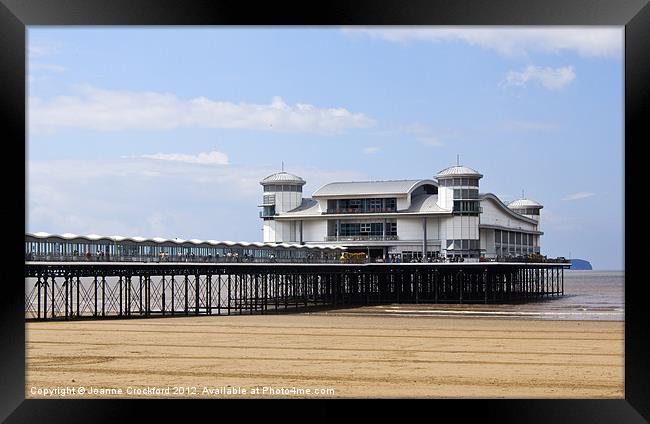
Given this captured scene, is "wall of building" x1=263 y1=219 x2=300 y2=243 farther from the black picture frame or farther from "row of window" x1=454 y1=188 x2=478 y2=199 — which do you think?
the black picture frame

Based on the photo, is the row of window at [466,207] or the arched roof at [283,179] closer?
the row of window at [466,207]

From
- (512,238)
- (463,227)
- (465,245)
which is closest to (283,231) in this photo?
(463,227)

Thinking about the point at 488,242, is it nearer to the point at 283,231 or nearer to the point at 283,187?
the point at 283,231

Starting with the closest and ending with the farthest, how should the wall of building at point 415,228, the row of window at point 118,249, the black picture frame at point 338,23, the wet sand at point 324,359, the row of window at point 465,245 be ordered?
the black picture frame at point 338,23, the wet sand at point 324,359, the row of window at point 118,249, the row of window at point 465,245, the wall of building at point 415,228

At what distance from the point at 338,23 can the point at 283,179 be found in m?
49.2

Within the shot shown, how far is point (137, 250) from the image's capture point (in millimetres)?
36281

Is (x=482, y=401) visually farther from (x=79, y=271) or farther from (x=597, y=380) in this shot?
(x=79, y=271)

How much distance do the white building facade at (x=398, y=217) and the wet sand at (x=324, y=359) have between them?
20404 mm

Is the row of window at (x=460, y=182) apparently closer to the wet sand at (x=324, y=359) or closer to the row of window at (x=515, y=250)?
the row of window at (x=515, y=250)

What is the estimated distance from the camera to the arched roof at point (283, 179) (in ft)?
189

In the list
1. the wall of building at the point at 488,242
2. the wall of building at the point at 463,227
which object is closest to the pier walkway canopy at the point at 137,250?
the wall of building at the point at 463,227

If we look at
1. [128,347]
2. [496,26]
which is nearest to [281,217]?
[128,347]

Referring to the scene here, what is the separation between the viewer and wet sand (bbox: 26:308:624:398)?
48.6 ft
